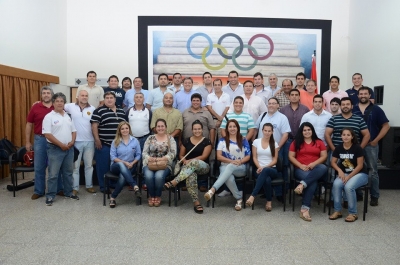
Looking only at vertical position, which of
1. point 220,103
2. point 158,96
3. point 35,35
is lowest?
point 220,103

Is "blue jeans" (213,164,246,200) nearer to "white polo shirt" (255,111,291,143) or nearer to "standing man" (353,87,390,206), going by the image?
"white polo shirt" (255,111,291,143)

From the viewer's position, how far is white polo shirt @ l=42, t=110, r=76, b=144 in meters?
4.57

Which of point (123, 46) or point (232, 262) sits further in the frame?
point (123, 46)

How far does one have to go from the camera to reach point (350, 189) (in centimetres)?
405

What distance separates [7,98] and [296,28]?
6.51 meters

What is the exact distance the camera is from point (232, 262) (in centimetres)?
284

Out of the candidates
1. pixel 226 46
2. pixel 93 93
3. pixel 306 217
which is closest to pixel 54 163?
pixel 93 93

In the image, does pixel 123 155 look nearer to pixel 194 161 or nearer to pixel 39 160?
pixel 194 161

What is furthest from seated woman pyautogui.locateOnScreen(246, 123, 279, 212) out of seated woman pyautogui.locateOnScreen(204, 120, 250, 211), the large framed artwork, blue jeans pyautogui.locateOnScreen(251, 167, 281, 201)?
the large framed artwork

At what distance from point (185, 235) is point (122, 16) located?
261 inches

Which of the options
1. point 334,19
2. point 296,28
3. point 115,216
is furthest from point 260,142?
point 334,19

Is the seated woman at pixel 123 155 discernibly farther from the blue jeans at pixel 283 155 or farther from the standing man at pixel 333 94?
the standing man at pixel 333 94

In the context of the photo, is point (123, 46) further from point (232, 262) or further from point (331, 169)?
point (232, 262)

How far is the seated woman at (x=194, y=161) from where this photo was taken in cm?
441
